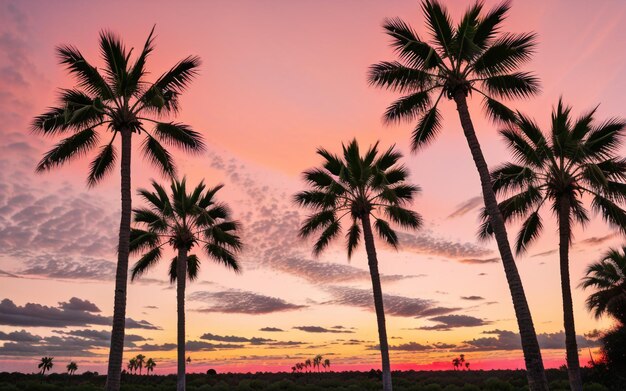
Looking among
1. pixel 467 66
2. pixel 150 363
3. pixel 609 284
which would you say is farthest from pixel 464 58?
pixel 150 363

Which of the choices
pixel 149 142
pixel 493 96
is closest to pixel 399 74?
pixel 493 96

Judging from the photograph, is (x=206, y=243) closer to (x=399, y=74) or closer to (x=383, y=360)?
(x=383, y=360)

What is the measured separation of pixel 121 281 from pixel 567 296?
17658 mm

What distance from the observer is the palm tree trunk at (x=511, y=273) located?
13805 millimetres

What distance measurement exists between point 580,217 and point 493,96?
29.0 feet

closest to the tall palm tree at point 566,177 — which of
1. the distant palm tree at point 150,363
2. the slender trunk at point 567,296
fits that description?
the slender trunk at point 567,296

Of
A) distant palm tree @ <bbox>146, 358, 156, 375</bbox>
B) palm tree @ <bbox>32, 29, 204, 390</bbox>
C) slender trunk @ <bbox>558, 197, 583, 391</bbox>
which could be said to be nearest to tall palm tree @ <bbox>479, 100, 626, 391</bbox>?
slender trunk @ <bbox>558, 197, 583, 391</bbox>

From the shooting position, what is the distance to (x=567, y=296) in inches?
821

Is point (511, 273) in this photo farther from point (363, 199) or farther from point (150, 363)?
point (150, 363)

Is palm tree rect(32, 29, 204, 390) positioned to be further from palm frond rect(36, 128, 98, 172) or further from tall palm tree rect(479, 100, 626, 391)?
tall palm tree rect(479, 100, 626, 391)

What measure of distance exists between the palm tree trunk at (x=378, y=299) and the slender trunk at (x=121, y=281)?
40.8ft

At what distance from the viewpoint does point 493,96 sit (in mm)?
18656

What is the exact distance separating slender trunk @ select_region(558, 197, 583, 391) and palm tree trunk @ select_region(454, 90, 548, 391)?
20.9 feet

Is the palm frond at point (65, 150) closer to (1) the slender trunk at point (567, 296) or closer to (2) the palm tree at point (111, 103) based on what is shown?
(2) the palm tree at point (111, 103)
